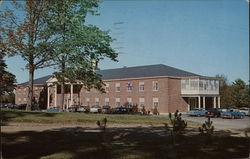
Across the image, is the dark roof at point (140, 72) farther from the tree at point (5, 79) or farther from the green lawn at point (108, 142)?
the green lawn at point (108, 142)

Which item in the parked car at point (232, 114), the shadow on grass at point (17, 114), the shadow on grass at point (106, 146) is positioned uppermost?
the shadow on grass at point (17, 114)

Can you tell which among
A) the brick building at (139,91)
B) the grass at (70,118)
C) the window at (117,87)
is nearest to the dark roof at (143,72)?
the brick building at (139,91)

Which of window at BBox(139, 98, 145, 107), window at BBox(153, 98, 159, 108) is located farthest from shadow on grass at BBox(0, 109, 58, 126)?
window at BBox(153, 98, 159, 108)

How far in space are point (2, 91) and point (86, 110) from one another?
9.75 ft

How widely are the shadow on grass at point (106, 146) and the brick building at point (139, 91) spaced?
3.86 ft

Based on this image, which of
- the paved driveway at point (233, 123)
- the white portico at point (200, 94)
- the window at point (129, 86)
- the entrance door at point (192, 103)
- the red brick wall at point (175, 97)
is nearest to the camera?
the red brick wall at point (175, 97)

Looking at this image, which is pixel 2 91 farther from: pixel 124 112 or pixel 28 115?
pixel 124 112

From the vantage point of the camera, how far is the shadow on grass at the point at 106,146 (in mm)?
6689

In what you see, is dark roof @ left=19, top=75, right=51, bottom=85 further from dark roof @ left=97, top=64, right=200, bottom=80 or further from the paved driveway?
the paved driveway

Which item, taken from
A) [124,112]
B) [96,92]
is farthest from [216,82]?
[96,92]

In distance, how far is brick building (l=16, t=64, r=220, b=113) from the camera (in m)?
9.40

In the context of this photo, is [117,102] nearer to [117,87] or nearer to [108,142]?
[117,87]

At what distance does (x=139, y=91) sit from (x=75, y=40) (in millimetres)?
4440

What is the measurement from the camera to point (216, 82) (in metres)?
12.5
